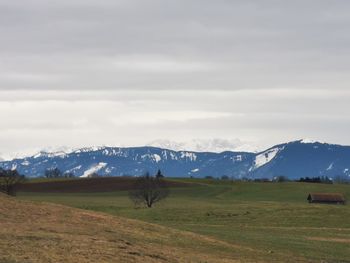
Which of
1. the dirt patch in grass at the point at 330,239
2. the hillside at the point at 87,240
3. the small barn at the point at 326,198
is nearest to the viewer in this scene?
the hillside at the point at 87,240

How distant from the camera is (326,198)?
145 m

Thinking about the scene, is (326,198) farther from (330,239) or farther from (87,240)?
(87,240)

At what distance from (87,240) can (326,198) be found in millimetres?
115871

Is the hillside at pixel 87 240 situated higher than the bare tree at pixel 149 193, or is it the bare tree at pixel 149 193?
the bare tree at pixel 149 193

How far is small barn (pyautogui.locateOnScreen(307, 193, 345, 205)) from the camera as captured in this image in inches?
5641

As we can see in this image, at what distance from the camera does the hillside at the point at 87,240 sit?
98.1ft

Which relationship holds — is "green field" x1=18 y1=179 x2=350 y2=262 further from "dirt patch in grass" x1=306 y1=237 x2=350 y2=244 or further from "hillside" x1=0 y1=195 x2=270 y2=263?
"hillside" x1=0 y1=195 x2=270 y2=263

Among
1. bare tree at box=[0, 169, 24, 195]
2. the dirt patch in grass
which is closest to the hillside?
the dirt patch in grass

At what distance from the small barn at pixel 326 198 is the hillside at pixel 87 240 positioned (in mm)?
102801

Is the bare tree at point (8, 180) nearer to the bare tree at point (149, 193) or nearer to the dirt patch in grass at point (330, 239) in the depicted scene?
the bare tree at point (149, 193)

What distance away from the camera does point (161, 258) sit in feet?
108

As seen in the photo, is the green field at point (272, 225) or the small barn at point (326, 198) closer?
the green field at point (272, 225)

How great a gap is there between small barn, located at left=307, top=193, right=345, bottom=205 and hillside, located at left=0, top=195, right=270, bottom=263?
10280 centimetres

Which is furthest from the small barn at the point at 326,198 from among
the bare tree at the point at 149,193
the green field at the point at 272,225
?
the green field at the point at 272,225
